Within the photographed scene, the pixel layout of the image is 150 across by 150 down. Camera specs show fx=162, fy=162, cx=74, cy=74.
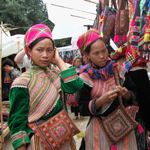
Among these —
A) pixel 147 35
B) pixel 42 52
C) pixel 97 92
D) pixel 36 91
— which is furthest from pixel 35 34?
pixel 147 35

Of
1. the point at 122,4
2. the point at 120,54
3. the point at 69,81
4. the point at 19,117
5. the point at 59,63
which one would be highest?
the point at 122,4

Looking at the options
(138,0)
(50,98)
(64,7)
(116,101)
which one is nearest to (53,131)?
(50,98)

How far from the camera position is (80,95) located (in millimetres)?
1597

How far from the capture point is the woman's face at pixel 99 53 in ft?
5.17

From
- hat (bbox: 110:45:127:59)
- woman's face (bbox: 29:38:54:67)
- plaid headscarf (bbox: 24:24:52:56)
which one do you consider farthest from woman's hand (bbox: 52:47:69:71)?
hat (bbox: 110:45:127:59)

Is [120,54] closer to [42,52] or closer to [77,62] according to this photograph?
[42,52]

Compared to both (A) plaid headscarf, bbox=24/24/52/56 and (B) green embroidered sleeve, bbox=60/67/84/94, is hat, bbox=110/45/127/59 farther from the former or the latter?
(A) plaid headscarf, bbox=24/24/52/56

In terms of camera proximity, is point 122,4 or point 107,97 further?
point 122,4

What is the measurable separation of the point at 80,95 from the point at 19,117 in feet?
2.05

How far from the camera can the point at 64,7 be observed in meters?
4.85

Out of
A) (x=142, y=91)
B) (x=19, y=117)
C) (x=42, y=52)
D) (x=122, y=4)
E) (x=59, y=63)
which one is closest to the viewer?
(x=19, y=117)

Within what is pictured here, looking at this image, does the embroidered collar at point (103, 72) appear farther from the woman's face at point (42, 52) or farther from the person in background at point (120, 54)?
the person in background at point (120, 54)

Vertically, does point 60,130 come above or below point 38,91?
below

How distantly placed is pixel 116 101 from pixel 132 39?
649 millimetres
